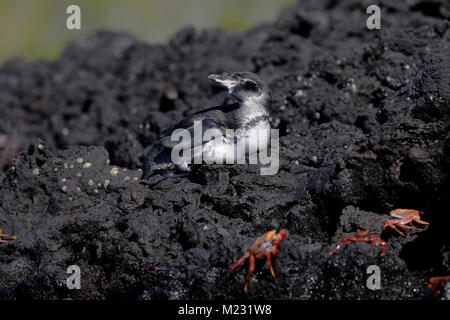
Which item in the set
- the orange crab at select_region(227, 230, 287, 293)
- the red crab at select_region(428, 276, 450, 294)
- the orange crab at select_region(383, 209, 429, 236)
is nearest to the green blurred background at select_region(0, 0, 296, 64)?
the orange crab at select_region(383, 209, 429, 236)

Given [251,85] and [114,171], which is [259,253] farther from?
[114,171]

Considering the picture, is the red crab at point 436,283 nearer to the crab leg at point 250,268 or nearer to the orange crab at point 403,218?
the orange crab at point 403,218

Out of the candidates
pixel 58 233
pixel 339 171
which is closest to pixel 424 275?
pixel 339 171

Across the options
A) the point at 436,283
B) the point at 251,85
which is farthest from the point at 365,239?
the point at 251,85

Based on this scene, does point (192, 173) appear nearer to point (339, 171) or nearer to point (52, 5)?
point (339, 171)

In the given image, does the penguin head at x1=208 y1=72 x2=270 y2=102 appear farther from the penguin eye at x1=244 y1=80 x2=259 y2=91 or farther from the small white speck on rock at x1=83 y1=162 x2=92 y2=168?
the small white speck on rock at x1=83 y1=162 x2=92 y2=168

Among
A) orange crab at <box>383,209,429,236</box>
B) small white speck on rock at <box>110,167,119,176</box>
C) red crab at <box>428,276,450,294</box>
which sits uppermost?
small white speck on rock at <box>110,167,119,176</box>

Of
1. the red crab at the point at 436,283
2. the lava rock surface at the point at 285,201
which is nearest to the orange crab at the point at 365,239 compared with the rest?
the lava rock surface at the point at 285,201

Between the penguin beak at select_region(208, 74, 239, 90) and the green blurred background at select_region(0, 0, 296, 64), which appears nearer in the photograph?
the penguin beak at select_region(208, 74, 239, 90)
